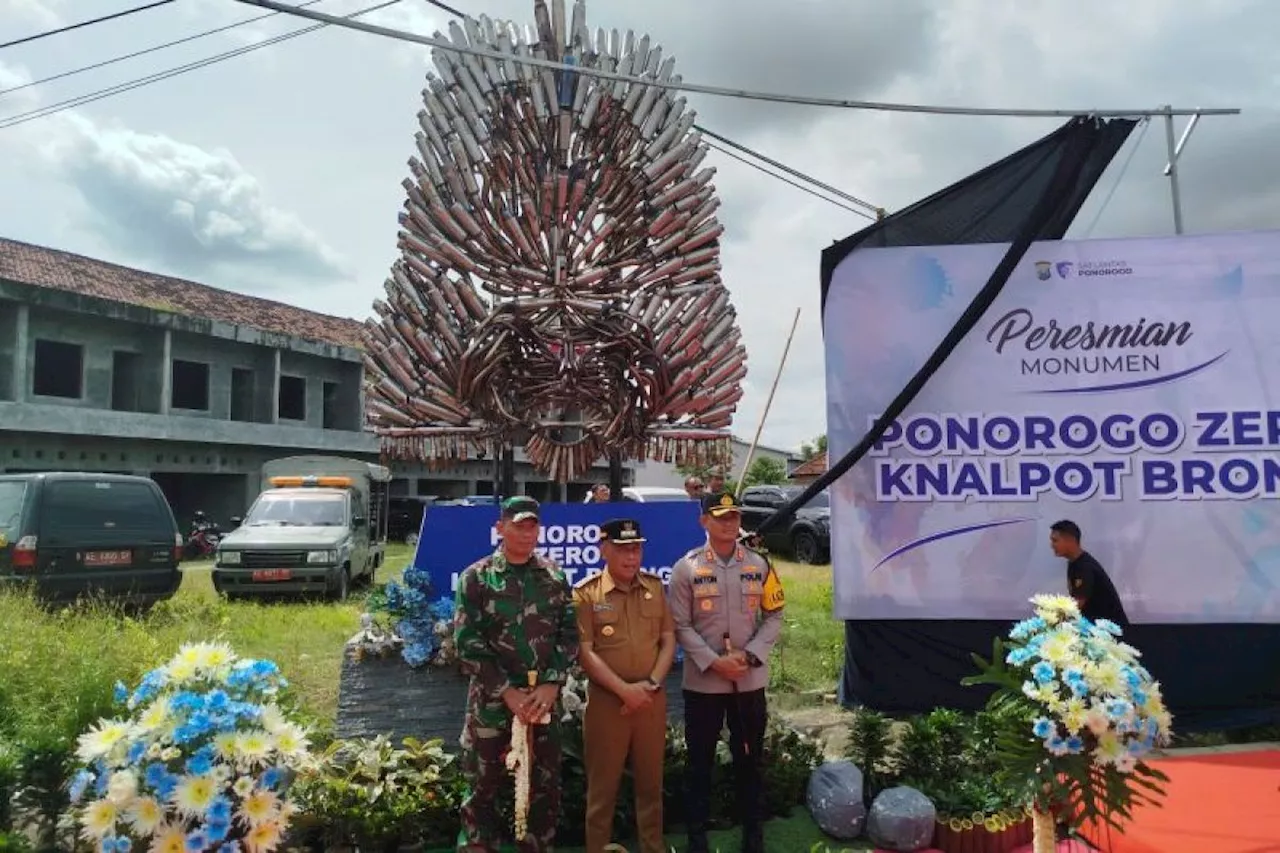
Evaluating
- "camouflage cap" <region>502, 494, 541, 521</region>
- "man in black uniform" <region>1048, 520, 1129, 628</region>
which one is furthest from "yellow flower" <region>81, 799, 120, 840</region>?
"man in black uniform" <region>1048, 520, 1129, 628</region>

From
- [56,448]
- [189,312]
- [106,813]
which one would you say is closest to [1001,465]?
[106,813]

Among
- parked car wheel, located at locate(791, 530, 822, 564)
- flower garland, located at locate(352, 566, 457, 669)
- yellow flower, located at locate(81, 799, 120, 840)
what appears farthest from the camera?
parked car wheel, located at locate(791, 530, 822, 564)

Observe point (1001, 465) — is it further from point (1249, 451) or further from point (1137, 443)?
point (1249, 451)

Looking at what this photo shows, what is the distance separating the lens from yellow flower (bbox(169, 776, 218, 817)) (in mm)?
2275

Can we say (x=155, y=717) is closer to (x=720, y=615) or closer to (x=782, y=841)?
(x=720, y=615)

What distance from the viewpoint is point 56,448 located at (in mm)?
18797

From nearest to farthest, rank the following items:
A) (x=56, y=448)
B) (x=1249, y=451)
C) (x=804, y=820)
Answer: (x=804, y=820)
(x=1249, y=451)
(x=56, y=448)

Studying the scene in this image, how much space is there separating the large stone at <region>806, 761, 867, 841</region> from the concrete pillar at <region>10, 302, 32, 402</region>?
19865 mm

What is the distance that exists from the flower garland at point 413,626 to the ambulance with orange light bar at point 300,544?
6.58m

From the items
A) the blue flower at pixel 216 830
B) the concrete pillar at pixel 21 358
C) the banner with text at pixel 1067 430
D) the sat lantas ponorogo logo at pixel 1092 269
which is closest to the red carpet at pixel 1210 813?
the banner with text at pixel 1067 430

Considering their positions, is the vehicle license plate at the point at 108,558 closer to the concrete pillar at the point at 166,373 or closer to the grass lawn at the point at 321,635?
the grass lawn at the point at 321,635

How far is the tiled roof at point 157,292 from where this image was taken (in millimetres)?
20656

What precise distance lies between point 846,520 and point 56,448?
63.5 feet

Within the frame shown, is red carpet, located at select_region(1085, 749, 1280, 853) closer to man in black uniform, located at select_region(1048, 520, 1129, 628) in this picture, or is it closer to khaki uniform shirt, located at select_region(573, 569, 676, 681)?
man in black uniform, located at select_region(1048, 520, 1129, 628)
